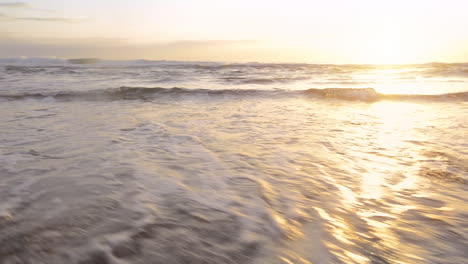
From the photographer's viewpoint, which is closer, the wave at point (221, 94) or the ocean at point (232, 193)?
the ocean at point (232, 193)

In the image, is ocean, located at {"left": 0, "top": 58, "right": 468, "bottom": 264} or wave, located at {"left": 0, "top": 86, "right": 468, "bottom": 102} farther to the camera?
wave, located at {"left": 0, "top": 86, "right": 468, "bottom": 102}

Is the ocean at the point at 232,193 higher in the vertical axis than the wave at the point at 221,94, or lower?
lower

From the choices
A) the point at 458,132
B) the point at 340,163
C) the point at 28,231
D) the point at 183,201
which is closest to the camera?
the point at 28,231

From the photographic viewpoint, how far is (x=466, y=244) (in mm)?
1410

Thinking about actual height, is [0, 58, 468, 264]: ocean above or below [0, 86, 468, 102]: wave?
below

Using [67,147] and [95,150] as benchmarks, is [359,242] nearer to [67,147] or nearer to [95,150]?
[95,150]

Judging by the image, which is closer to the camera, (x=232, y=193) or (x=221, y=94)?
(x=232, y=193)

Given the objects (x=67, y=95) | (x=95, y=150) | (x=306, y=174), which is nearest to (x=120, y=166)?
(x=95, y=150)

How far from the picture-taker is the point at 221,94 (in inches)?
325

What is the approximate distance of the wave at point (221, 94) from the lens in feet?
23.3

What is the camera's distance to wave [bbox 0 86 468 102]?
280 inches

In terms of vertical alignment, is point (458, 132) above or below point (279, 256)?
above

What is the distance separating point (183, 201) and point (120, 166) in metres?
0.81

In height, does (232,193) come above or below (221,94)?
below
